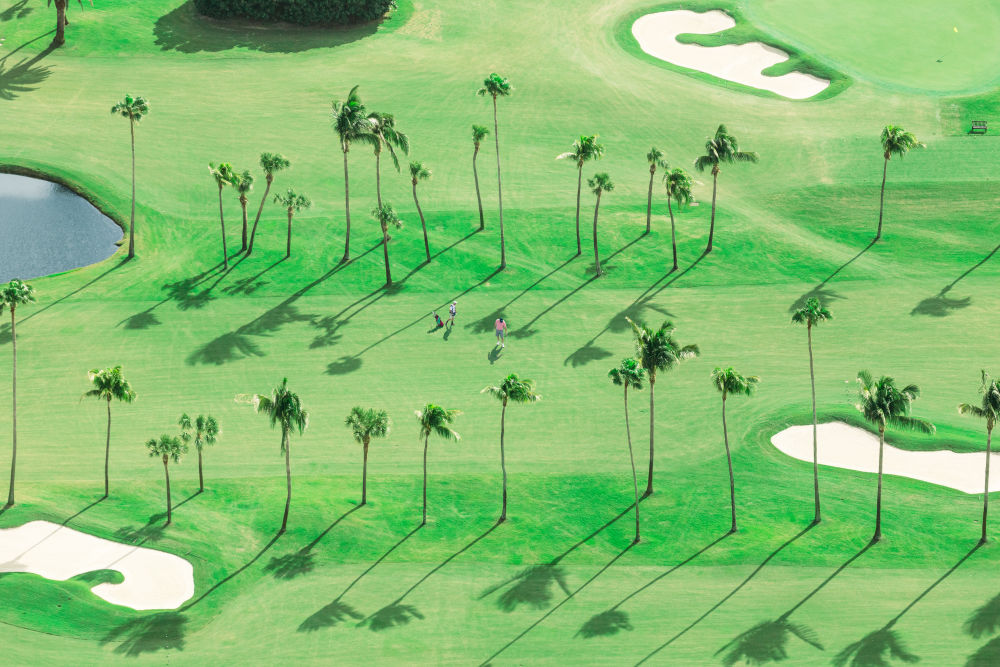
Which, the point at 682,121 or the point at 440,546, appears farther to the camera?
the point at 682,121

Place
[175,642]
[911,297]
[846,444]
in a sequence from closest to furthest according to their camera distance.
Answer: [175,642]
[846,444]
[911,297]

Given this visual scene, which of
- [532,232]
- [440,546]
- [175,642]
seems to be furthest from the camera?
[532,232]

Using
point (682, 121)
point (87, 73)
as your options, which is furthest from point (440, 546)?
point (87, 73)

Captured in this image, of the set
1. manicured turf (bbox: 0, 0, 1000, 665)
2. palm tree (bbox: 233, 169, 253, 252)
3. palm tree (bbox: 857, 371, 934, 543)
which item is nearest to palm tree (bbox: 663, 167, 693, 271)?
manicured turf (bbox: 0, 0, 1000, 665)

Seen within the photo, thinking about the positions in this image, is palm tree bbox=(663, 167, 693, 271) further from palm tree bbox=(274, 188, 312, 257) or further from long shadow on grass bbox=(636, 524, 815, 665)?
long shadow on grass bbox=(636, 524, 815, 665)

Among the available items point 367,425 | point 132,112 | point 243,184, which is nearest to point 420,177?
point 243,184

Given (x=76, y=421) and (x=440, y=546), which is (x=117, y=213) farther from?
(x=440, y=546)

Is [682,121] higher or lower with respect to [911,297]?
higher
